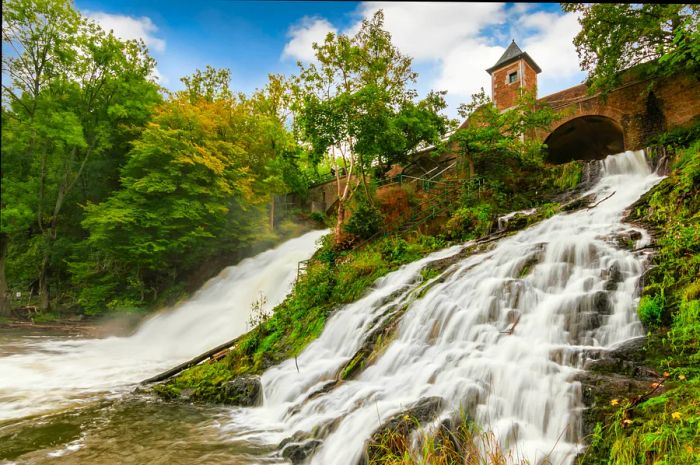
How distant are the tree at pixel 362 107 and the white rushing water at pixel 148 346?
Answer: 5.26 m

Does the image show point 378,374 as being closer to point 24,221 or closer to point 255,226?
point 255,226

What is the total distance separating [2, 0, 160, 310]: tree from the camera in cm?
1777

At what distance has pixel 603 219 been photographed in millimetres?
9852

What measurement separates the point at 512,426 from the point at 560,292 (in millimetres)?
2937

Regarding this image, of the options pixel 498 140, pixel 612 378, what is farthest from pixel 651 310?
pixel 498 140

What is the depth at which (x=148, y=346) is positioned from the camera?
14.5 metres

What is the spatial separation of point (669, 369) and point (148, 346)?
14.9 metres

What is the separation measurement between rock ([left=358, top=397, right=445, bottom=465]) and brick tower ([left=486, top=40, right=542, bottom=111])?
22.4m

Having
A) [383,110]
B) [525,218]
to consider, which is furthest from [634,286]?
[383,110]

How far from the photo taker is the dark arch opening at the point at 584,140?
2169cm

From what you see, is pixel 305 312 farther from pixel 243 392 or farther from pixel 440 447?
pixel 440 447

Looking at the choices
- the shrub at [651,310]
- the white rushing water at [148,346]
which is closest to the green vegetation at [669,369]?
the shrub at [651,310]

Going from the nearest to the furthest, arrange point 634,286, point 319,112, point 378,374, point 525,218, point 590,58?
point 634,286 < point 378,374 < point 525,218 < point 319,112 < point 590,58

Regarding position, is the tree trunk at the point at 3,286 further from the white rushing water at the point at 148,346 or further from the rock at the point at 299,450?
the rock at the point at 299,450
